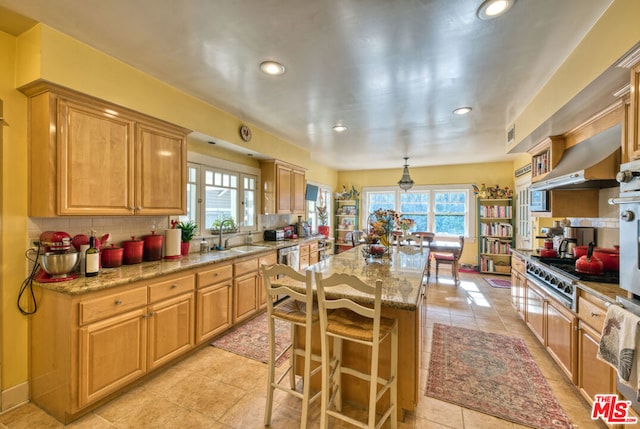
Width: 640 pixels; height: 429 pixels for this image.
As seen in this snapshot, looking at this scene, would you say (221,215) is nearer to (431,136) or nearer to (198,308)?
(198,308)

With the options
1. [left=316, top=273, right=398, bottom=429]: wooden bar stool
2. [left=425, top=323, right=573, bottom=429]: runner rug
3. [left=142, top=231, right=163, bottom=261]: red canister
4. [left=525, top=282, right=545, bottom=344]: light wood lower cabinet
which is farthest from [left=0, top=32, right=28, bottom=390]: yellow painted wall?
[left=525, top=282, right=545, bottom=344]: light wood lower cabinet

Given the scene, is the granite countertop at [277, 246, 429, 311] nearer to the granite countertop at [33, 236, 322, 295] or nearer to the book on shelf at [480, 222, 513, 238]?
the granite countertop at [33, 236, 322, 295]

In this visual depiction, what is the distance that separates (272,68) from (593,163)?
109 inches

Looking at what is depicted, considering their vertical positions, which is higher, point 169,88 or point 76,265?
point 169,88

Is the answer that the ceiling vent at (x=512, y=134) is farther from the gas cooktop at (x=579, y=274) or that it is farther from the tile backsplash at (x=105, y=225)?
the tile backsplash at (x=105, y=225)

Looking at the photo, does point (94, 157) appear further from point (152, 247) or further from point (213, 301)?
point (213, 301)

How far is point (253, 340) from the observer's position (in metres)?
2.88

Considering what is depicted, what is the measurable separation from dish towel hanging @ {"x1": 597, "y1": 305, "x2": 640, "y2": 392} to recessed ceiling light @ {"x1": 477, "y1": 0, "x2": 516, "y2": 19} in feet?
5.71

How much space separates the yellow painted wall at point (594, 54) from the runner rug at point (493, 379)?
227 centimetres

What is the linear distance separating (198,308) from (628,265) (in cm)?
316

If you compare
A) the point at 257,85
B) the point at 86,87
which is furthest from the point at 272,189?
the point at 86,87

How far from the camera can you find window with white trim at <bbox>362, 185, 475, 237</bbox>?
6.54 meters

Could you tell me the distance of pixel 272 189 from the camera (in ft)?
14.2

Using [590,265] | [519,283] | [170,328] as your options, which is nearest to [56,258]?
[170,328]
